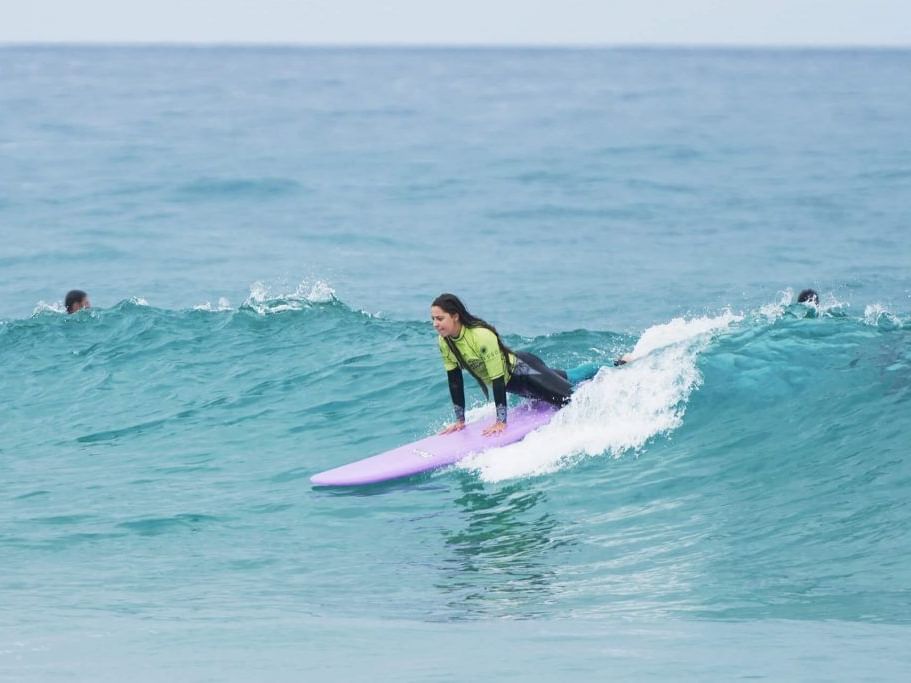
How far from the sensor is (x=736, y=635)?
6.77 m

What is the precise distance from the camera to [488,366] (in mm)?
10984

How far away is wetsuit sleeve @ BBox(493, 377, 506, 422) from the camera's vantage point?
36.4 ft

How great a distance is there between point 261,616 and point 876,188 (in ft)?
104

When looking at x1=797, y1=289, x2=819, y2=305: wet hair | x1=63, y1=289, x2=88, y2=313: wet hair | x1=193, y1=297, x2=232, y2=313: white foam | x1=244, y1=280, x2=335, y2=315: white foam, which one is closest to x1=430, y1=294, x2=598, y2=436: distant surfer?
x1=797, y1=289, x2=819, y2=305: wet hair

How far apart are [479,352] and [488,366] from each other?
0.48ft

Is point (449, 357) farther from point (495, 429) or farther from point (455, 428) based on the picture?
point (455, 428)

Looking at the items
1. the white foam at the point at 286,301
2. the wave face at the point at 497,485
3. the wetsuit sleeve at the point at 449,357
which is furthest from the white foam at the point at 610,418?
the white foam at the point at 286,301

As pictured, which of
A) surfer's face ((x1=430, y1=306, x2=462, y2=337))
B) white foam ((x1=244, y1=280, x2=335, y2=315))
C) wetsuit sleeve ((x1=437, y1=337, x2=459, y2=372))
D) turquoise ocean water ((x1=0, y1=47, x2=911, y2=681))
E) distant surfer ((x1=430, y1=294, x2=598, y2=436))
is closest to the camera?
turquoise ocean water ((x1=0, y1=47, x2=911, y2=681))

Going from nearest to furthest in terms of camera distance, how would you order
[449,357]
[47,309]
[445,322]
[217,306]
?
1. [445,322]
2. [449,357]
3. [47,309]
4. [217,306]

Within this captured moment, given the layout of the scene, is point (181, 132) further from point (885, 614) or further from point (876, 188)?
point (885, 614)

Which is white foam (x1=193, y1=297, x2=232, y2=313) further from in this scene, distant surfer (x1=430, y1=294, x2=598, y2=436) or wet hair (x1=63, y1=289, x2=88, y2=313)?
distant surfer (x1=430, y1=294, x2=598, y2=436)

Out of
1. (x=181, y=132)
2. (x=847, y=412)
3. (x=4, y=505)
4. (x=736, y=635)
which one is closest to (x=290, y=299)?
(x=4, y=505)

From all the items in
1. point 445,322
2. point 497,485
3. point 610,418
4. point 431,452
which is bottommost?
point 497,485

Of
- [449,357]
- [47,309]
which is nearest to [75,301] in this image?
[47,309]
